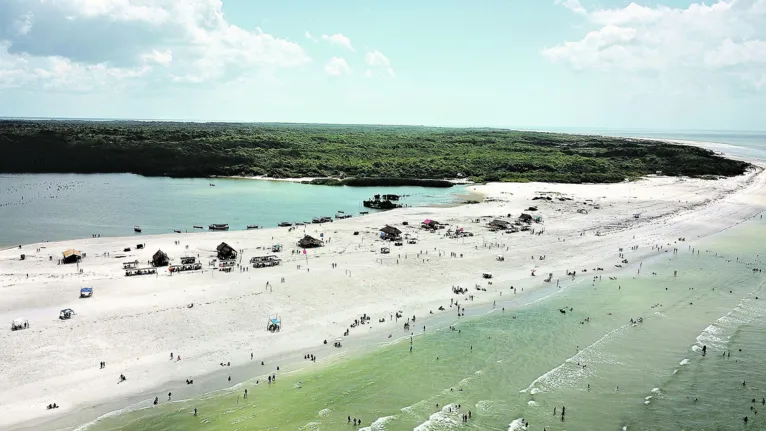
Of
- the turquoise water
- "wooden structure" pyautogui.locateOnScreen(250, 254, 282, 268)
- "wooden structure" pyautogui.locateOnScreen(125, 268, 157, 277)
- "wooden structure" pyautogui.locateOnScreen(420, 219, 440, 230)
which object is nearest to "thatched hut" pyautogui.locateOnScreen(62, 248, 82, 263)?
"wooden structure" pyautogui.locateOnScreen(125, 268, 157, 277)

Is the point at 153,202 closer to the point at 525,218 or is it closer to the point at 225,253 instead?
the point at 225,253

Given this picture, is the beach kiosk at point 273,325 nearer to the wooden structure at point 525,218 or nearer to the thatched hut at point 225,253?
the thatched hut at point 225,253

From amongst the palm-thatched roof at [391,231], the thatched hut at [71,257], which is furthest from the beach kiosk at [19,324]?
the palm-thatched roof at [391,231]

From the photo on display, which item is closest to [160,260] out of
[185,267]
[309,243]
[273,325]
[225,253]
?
[185,267]

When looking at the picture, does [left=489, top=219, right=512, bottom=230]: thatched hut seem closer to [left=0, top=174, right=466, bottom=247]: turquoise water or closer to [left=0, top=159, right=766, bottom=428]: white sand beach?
[left=0, top=159, right=766, bottom=428]: white sand beach

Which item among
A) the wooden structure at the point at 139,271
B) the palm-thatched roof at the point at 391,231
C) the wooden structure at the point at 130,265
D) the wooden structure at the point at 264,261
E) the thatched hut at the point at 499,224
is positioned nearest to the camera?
the wooden structure at the point at 139,271

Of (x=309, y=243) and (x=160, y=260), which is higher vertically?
(x=309, y=243)

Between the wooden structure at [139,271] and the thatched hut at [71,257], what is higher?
the thatched hut at [71,257]

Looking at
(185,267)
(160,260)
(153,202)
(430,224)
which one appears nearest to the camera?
(185,267)
